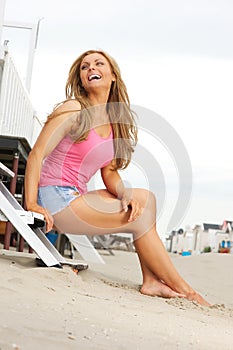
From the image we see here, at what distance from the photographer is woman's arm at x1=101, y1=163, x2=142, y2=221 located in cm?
409

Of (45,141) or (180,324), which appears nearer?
(180,324)

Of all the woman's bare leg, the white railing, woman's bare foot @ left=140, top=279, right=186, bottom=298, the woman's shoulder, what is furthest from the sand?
the white railing

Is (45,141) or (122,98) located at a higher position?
(122,98)

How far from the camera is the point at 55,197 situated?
13.6ft

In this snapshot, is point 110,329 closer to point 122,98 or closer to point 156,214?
point 156,214

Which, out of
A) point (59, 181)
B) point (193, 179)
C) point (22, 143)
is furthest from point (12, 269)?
point (22, 143)

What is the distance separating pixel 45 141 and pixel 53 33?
33.6ft

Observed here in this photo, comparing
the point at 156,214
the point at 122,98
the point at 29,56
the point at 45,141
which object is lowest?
the point at 156,214

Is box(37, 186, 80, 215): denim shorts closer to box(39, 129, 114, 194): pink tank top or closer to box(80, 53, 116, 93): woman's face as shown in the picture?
box(39, 129, 114, 194): pink tank top

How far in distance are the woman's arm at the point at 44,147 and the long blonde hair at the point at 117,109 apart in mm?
250

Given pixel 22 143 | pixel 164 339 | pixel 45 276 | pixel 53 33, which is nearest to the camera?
pixel 164 339

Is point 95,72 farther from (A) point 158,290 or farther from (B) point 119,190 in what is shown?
(A) point 158,290

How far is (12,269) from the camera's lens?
3.71 metres

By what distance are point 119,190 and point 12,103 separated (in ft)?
10.8
